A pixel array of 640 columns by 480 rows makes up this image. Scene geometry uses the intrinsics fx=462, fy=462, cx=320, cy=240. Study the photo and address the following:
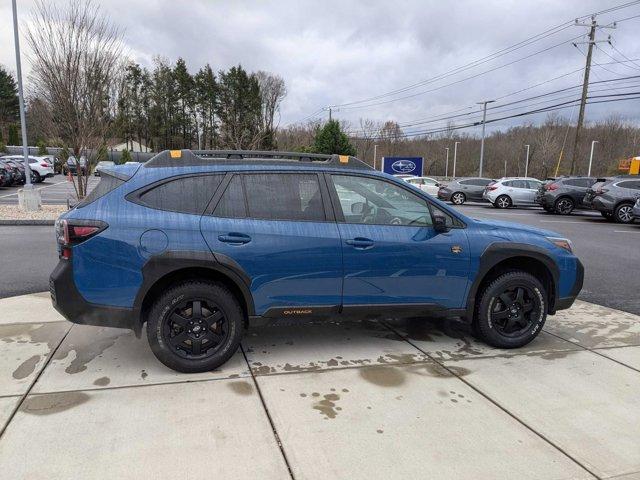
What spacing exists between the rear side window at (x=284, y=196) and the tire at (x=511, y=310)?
5.78ft

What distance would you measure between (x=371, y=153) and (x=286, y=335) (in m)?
78.1

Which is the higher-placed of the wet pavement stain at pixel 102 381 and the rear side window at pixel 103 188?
the rear side window at pixel 103 188

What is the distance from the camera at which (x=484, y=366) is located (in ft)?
13.1

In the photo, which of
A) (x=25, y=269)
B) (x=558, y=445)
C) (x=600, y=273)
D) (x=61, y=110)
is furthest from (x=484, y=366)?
(x=61, y=110)

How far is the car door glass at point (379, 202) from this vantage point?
4.01m

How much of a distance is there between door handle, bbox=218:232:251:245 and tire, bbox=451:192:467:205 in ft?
77.2

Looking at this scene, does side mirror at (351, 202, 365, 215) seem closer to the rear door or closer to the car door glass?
the car door glass

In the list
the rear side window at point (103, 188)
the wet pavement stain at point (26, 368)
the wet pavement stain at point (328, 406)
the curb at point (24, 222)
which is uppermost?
the rear side window at point (103, 188)

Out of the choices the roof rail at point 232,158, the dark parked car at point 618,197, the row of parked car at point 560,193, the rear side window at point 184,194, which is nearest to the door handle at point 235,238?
the rear side window at point 184,194

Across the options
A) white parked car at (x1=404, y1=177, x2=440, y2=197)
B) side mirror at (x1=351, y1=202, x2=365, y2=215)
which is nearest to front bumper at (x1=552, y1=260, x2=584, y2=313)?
side mirror at (x1=351, y1=202, x2=365, y2=215)

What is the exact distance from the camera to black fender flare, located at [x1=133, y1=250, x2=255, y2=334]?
11.5ft

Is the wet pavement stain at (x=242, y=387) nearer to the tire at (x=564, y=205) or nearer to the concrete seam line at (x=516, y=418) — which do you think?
the concrete seam line at (x=516, y=418)

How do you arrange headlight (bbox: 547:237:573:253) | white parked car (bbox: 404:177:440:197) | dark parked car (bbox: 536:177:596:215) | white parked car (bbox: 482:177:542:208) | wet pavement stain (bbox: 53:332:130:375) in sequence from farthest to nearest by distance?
1. white parked car (bbox: 404:177:440:197)
2. white parked car (bbox: 482:177:542:208)
3. dark parked car (bbox: 536:177:596:215)
4. headlight (bbox: 547:237:573:253)
5. wet pavement stain (bbox: 53:332:130:375)

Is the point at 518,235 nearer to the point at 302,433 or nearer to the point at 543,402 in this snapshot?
the point at 543,402
